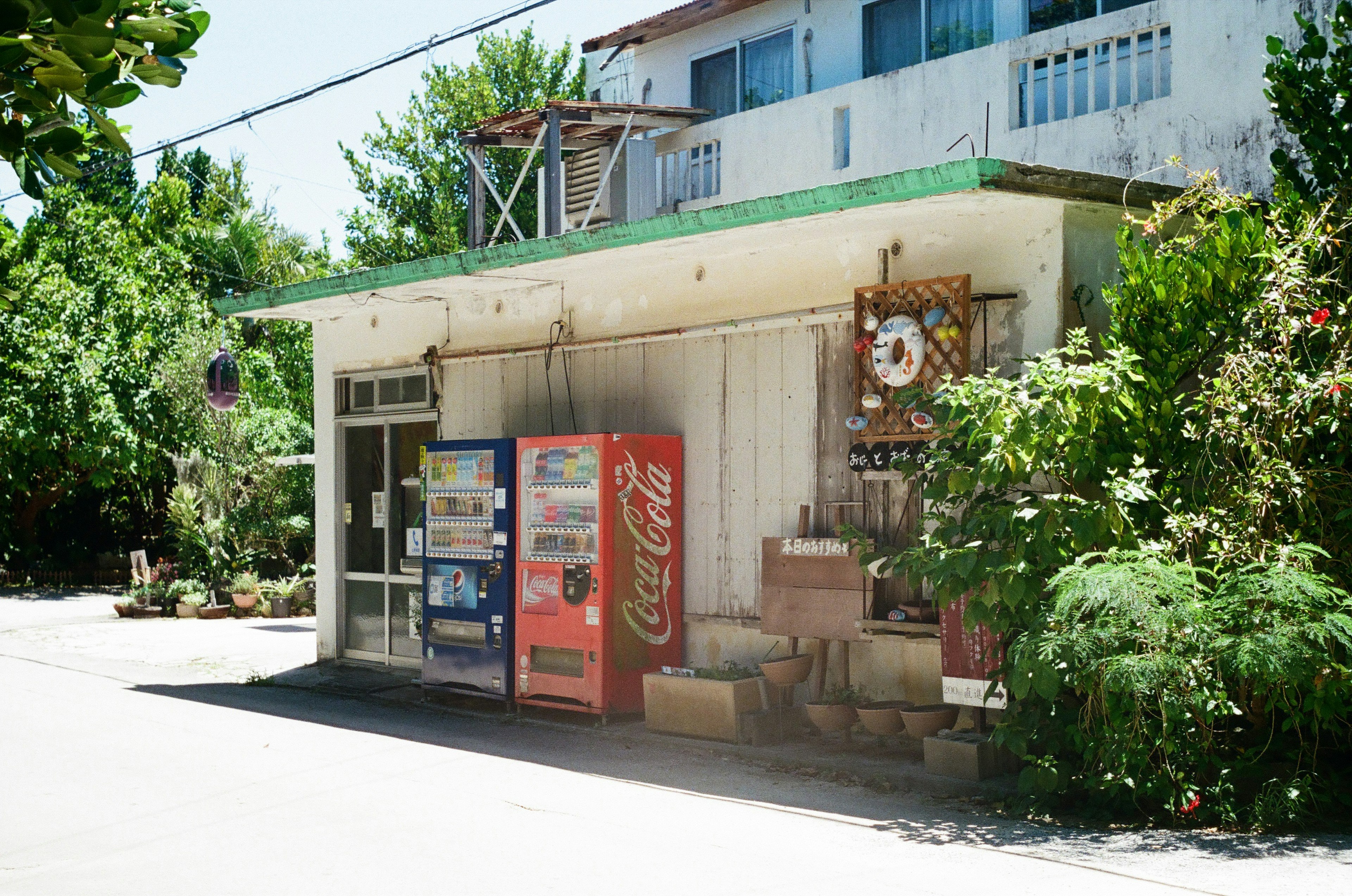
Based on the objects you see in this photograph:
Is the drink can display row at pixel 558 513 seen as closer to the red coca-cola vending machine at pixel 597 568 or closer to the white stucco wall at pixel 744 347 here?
the red coca-cola vending machine at pixel 597 568

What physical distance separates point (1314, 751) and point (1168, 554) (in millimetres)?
1221

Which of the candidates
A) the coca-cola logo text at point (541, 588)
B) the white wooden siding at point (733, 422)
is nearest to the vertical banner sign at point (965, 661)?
the white wooden siding at point (733, 422)

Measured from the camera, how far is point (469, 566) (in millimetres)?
10859

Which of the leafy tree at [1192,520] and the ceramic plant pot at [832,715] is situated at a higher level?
the leafy tree at [1192,520]

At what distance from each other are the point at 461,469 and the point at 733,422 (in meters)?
2.48

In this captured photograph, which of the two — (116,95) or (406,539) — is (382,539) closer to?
(406,539)

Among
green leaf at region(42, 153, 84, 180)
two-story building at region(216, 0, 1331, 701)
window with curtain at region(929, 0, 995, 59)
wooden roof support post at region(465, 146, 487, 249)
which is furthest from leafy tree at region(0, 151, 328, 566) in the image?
green leaf at region(42, 153, 84, 180)

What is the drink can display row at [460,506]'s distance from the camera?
424 inches

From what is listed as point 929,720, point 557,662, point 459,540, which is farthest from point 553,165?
point 929,720

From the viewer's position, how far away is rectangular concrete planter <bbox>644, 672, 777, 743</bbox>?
8.95 metres

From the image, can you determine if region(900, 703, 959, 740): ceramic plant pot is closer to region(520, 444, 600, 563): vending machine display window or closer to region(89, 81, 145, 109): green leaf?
region(520, 444, 600, 563): vending machine display window

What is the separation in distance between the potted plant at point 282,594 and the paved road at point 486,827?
910 centimetres

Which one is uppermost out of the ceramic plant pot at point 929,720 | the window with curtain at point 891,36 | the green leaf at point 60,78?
the window with curtain at point 891,36

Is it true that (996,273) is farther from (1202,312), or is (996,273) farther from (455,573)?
(455,573)
